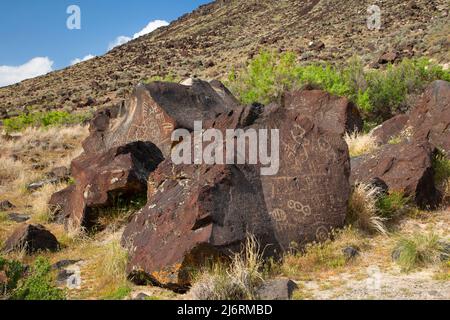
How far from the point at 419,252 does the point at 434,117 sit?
521 centimetres

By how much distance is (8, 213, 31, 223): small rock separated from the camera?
34.9 ft

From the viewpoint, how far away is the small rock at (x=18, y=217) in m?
10.6

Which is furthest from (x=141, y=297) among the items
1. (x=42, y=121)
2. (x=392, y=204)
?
(x=42, y=121)

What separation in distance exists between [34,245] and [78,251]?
68cm

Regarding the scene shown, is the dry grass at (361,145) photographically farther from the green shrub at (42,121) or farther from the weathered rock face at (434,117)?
the green shrub at (42,121)

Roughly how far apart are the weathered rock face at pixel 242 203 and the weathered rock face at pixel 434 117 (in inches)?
149

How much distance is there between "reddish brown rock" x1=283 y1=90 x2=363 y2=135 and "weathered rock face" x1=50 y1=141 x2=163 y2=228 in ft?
16.6

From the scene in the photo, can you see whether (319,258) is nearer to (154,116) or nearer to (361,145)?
(361,145)

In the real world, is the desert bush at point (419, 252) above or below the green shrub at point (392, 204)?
below

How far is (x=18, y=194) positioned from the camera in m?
13.1

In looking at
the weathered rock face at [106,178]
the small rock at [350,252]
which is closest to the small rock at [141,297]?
the small rock at [350,252]

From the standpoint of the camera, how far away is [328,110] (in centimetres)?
1336
